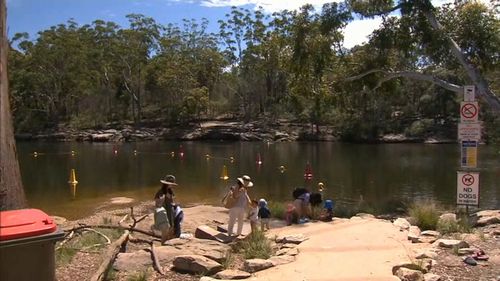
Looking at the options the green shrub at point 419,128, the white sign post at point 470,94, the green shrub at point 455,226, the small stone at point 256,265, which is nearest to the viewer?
the small stone at point 256,265

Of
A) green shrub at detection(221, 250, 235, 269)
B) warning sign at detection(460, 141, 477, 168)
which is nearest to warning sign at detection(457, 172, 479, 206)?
warning sign at detection(460, 141, 477, 168)

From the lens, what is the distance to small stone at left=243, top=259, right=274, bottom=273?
789 cm

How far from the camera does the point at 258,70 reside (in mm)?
78875

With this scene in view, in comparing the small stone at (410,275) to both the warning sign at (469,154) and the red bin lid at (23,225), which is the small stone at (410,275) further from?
the warning sign at (469,154)

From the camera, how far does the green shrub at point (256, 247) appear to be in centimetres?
883

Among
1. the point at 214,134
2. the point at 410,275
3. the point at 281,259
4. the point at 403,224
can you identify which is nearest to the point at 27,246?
the point at 281,259

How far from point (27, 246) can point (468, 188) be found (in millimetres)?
10244

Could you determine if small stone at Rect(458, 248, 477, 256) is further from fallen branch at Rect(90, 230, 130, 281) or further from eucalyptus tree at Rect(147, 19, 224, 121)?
eucalyptus tree at Rect(147, 19, 224, 121)

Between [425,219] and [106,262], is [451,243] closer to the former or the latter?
[425,219]

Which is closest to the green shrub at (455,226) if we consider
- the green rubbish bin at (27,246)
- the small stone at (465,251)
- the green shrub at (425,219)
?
the green shrub at (425,219)

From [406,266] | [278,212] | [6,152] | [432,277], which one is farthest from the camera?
[278,212]

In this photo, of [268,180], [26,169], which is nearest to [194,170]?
[268,180]

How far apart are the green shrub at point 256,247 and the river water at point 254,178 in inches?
450

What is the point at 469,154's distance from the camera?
463 inches
